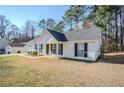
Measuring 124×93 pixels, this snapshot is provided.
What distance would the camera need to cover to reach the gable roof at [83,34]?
12.9 meters

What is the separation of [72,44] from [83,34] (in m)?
1.00

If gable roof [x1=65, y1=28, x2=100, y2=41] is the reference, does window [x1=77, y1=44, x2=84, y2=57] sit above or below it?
below

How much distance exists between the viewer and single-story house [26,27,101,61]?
41.8ft

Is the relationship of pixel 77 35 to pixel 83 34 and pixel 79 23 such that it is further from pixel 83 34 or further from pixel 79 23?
pixel 79 23

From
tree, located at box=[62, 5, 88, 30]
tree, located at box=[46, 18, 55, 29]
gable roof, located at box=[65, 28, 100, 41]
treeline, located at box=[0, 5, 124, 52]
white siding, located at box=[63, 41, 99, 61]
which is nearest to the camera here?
treeline, located at box=[0, 5, 124, 52]

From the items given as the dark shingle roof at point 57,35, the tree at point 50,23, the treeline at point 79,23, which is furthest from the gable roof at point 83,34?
the tree at point 50,23

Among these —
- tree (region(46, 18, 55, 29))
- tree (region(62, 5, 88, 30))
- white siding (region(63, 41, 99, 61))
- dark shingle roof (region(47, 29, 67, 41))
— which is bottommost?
white siding (region(63, 41, 99, 61))

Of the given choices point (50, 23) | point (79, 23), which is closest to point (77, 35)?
point (79, 23)

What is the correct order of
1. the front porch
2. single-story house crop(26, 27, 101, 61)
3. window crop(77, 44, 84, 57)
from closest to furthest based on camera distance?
single-story house crop(26, 27, 101, 61) → window crop(77, 44, 84, 57) → the front porch

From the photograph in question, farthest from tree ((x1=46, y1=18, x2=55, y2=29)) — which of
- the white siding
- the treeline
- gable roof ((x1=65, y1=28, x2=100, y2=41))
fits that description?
the white siding

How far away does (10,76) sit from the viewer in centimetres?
687

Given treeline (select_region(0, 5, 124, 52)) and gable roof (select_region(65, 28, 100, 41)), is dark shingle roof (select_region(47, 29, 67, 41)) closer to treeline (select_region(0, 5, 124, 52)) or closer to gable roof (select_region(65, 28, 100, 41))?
gable roof (select_region(65, 28, 100, 41))
